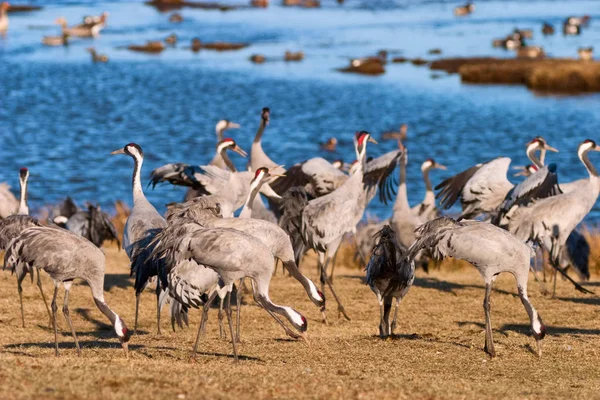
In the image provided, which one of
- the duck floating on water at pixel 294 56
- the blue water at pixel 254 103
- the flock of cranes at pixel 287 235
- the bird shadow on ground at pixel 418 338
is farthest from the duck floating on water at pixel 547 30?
the bird shadow on ground at pixel 418 338

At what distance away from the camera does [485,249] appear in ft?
32.6

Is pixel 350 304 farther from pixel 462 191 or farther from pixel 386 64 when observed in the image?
pixel 386 64

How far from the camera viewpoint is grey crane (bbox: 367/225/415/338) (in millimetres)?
10570

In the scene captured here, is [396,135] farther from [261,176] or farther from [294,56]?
[261,176]

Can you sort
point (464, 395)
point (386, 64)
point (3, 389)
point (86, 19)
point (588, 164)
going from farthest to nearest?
point (86, 19)
point (386, 64)
point (588, 164)
point (464, 395)
point (3, 389)

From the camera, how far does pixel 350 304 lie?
1311 centimetres

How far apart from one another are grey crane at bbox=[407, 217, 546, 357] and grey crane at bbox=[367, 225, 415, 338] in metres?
0.34

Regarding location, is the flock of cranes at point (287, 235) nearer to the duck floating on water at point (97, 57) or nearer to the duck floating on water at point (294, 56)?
the duck floating on water at point (294, 56)

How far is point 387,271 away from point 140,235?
281cm

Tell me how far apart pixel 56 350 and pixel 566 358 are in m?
4.71

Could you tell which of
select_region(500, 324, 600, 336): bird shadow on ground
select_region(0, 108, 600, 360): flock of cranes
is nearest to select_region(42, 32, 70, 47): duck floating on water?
select_region(0, 108, 600, 360): flock of cranes

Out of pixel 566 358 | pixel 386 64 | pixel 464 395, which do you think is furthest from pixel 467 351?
pixel 386 64

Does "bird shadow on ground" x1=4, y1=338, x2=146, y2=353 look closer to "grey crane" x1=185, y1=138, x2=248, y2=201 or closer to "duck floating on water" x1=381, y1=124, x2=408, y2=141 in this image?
"grey crane" x1=185, y1=138, x2=248, y2=201

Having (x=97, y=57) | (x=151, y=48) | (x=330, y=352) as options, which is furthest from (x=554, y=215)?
(x=151, y=48)
